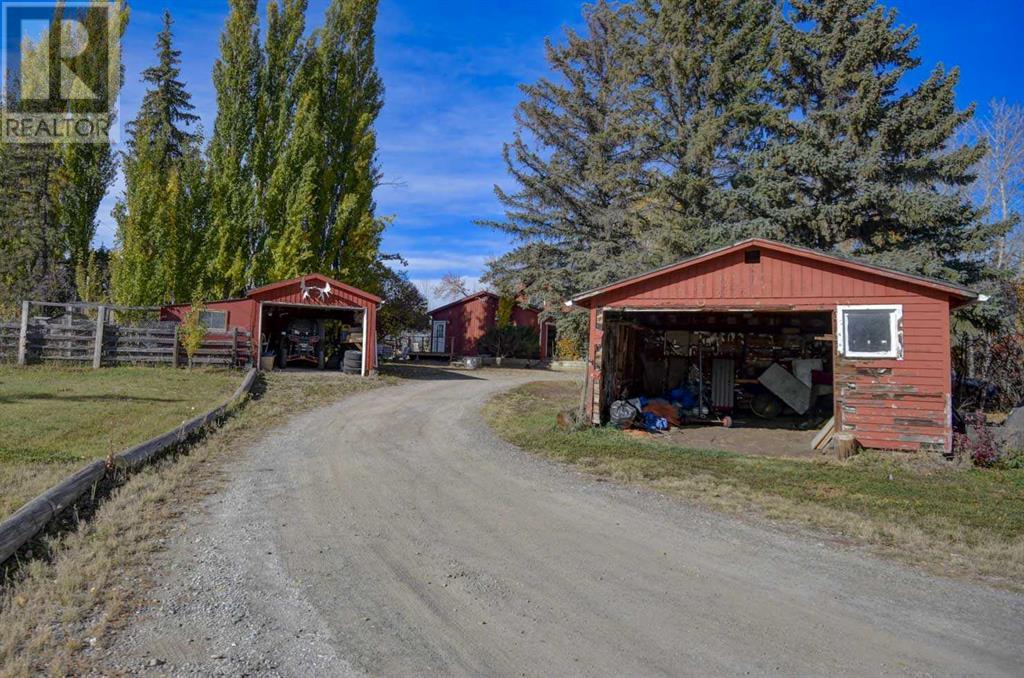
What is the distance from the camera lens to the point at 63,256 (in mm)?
27562

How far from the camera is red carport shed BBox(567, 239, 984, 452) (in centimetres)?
1088

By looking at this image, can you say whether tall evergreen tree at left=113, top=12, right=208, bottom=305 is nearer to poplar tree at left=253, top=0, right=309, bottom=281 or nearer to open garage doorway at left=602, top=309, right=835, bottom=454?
poplar tree at left=253, top=0, right=309, bottom=281

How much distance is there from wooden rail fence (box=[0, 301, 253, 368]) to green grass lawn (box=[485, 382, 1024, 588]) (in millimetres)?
11663

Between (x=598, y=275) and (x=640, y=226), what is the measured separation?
236 cm

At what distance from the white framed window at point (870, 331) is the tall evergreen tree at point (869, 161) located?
6.43 meters

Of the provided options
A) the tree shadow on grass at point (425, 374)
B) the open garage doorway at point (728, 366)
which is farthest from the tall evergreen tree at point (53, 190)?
the open garage doorway at point (728, 366)

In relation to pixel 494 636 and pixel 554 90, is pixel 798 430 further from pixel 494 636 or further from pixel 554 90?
pixel 554 90

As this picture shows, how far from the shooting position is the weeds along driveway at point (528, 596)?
11.7 ft

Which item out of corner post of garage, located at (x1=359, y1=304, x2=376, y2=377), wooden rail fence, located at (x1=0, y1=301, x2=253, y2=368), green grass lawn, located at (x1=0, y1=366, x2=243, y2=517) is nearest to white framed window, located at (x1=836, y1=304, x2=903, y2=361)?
green grass lawn, located at (x1=0, y1=366, x2=243, y2=517)

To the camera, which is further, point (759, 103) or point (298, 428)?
point (759, 103)

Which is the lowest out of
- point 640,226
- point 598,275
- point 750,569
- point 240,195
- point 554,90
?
point 750,569

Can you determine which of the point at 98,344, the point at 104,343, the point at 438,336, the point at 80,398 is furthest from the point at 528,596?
the point at 438,336

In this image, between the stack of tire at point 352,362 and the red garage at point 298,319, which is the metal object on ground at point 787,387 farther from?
the stack of tire at point 352,362

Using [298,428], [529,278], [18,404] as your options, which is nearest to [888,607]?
[298,428]
